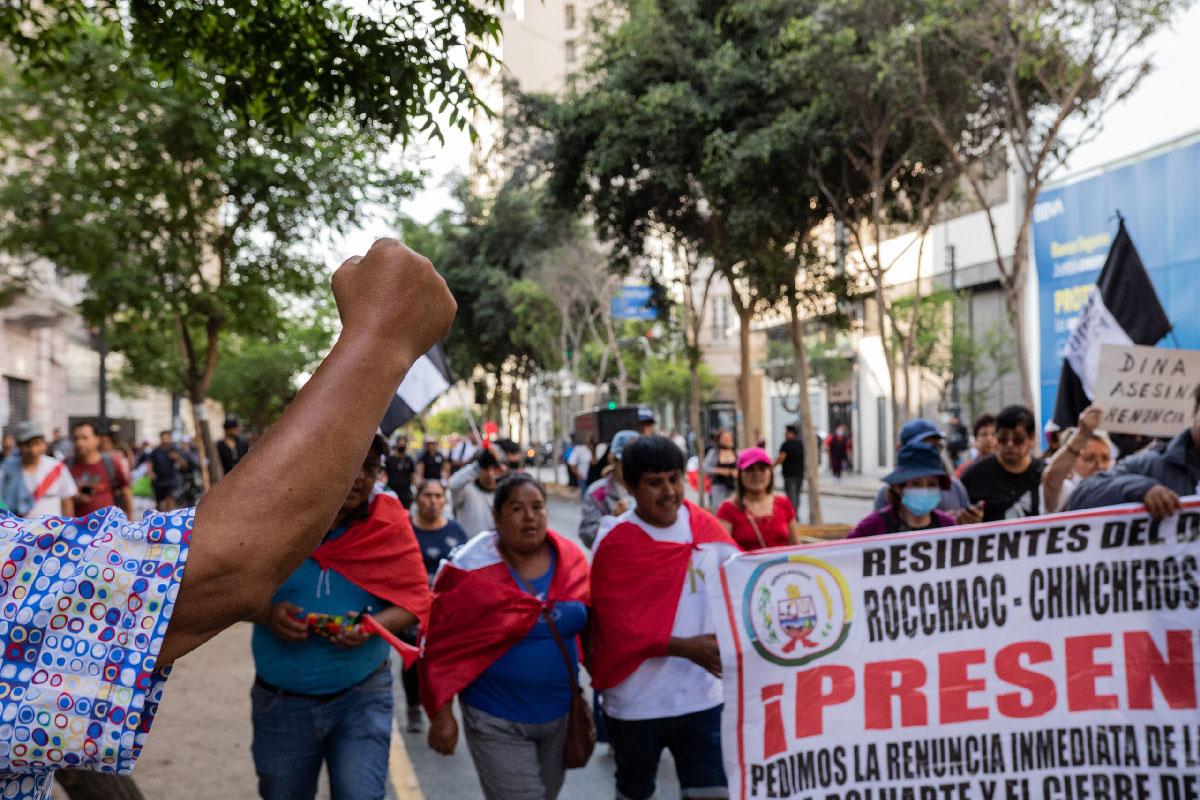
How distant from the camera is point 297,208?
14945 millimetres

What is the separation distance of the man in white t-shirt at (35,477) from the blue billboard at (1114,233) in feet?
59.0

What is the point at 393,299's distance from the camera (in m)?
1.32

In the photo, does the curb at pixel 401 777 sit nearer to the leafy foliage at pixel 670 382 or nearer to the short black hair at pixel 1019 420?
the short black hair at pixel 1019 420

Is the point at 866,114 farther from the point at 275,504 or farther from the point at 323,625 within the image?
the point at 275,504

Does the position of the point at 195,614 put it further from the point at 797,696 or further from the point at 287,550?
the point at 797,696

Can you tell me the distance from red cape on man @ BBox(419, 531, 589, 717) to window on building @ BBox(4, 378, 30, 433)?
102 ft

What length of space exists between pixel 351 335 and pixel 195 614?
322 mm

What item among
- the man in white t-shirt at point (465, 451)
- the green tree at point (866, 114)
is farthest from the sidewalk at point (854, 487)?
the man in white t-shirt at point (465, 451)

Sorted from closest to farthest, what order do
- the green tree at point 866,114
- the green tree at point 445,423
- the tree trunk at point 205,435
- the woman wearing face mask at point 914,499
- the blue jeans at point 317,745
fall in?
the blue jeans at point 317,745 < the woman wearing face mask at point 914,499 < the green tree at point 866,114 < the tree trunk at point 205,435 < the green tree at point 445,423

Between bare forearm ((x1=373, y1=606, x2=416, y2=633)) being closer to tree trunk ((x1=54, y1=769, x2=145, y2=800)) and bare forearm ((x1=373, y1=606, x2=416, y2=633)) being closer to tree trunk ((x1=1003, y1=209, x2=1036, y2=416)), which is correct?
tree trunk ((x1=54, y1=769, x2=145, y2=800))

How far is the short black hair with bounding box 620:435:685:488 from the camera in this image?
497 centimetres

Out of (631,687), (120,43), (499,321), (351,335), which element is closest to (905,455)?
(631,687)

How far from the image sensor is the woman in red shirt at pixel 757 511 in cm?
723

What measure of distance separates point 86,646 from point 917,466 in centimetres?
451
